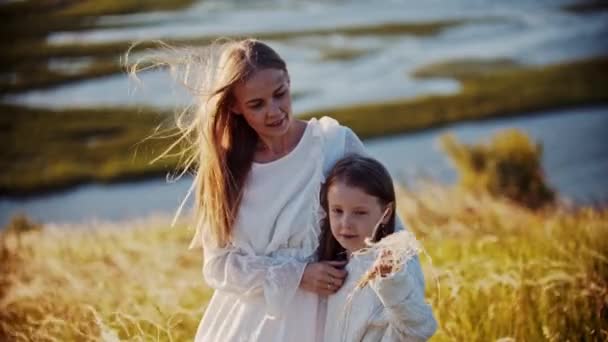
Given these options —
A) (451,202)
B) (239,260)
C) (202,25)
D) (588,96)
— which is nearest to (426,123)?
(588,96)

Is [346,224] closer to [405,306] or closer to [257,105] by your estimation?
[405,306]

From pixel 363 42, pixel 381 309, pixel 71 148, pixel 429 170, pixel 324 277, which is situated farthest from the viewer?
pixel 363 42

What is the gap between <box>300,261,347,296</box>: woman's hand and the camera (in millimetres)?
3146

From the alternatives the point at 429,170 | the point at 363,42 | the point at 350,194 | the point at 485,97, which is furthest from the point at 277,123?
the point at 363,42

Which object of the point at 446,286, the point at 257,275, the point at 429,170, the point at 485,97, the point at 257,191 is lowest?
the point at 485,97

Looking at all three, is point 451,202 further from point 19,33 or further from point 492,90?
point 19,33

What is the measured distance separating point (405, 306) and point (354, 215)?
1.29ft

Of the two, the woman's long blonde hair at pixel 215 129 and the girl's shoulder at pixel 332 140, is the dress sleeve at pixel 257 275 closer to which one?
the woman's long blonde hair at pixel 215 129

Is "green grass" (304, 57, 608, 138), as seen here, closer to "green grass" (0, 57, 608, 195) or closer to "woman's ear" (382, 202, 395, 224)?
"green grass" (0, 57, 608, 195)

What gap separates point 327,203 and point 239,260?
389mm

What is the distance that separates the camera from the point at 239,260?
3.32 meters

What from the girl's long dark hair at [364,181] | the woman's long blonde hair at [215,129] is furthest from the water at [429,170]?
the girl's long dark hair at [364,181]

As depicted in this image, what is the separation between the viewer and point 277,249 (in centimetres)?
334

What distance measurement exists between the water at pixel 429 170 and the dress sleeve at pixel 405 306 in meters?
9.65
